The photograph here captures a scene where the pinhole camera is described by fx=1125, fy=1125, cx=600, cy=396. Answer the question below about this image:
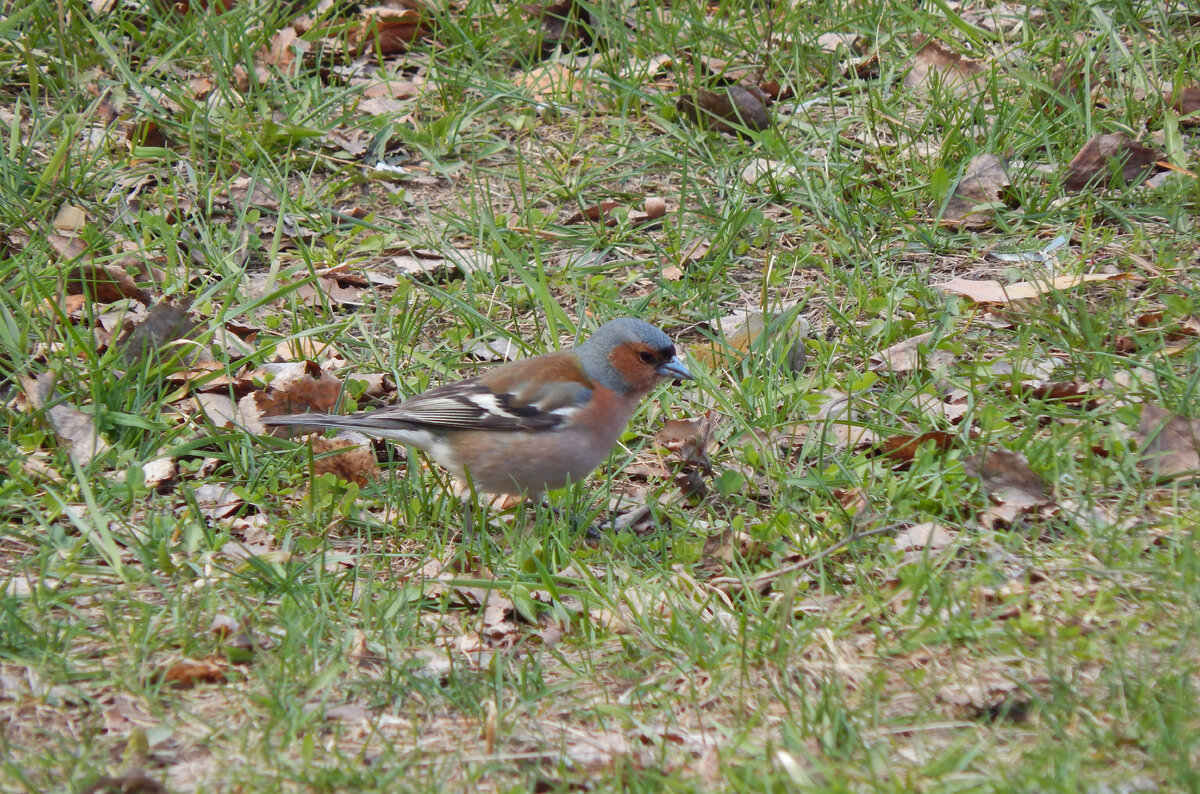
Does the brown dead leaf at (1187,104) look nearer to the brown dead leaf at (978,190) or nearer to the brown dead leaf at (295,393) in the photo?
the brown dead leaf at (978,190)

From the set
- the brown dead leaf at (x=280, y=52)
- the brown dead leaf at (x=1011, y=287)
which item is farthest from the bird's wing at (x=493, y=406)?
the brown dead leaf at (x=280, y=52)

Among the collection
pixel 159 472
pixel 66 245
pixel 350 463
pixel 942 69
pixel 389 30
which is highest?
pixel 389 30

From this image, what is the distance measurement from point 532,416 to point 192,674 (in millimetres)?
1619

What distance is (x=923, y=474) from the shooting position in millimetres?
3855

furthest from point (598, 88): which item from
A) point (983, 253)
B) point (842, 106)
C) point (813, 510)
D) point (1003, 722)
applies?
point (1003, 722)

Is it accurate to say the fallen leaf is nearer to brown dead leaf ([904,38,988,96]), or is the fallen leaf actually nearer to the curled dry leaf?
the curled dry leaf

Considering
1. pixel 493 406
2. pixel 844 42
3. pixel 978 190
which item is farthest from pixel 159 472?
pixel 844 42

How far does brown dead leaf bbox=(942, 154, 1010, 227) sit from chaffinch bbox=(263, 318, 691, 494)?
1.90 m

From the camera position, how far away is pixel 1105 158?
5367mm

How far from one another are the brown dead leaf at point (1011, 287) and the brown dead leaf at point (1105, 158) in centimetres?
76

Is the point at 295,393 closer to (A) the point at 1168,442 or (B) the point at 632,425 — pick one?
(B) the point at 632,425

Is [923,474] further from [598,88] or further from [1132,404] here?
[598,88]

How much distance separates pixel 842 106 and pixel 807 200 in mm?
851

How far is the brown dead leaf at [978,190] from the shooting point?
5410 mm
